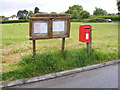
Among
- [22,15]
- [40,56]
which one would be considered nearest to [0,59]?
[40,56]

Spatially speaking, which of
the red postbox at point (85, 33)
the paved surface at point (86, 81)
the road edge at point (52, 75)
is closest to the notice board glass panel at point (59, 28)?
the red postbox at point (85, 33)

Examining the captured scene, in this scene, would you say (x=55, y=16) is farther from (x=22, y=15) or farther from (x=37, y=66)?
(x=22, y=15)

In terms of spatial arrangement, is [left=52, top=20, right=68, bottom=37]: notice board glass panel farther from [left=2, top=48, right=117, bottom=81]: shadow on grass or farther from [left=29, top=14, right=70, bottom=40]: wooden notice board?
[left=2, top=48, right=117, bottom=81]: shadow on grass

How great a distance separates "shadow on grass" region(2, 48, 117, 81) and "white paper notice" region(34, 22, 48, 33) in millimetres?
702

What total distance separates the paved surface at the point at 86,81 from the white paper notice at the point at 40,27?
1364 mm

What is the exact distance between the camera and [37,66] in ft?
14.5

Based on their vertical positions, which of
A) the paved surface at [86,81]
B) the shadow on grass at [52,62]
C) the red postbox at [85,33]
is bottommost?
the paved surface at [86,81]

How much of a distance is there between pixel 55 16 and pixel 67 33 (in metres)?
0.62

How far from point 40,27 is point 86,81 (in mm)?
1829

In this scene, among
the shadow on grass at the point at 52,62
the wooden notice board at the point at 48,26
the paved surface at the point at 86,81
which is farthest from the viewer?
the wooden notice board at the point at 48,26

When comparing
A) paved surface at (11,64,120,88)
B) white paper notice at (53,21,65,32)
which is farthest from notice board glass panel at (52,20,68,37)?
paved surface at (11,64,120,88)

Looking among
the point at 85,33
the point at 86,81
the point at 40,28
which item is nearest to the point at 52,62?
the point at 40,28

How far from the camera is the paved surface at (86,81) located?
370cm

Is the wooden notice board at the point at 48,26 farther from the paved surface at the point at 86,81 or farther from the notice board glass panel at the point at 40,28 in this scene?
the paved surface at the point at 86,81
